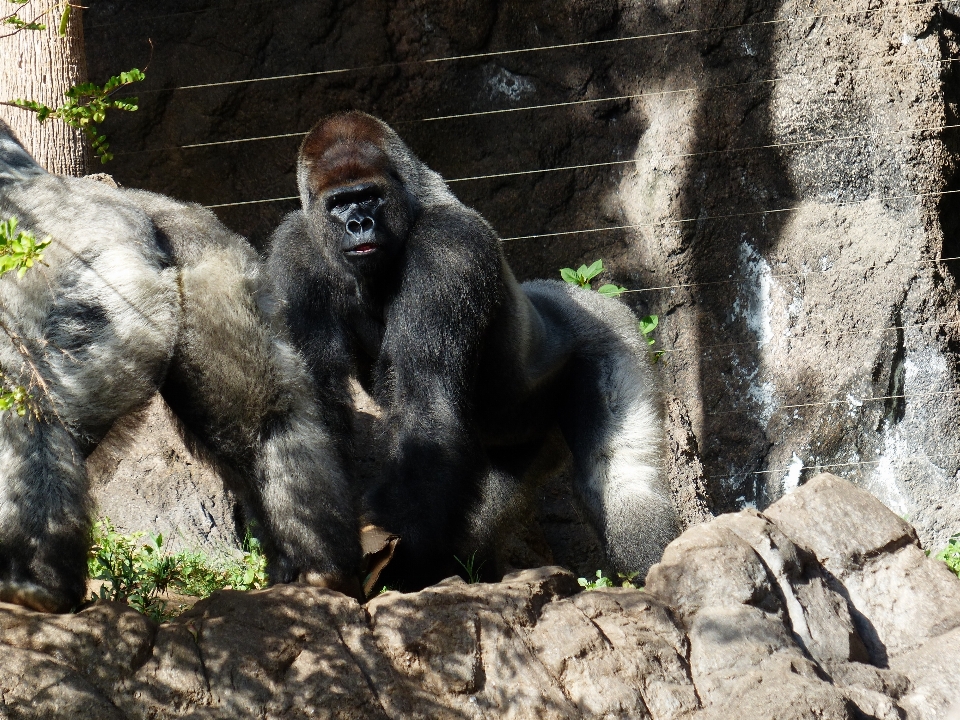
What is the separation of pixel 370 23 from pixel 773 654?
13.2 ft

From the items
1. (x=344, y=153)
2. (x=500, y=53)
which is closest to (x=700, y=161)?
(x=500, y=53)

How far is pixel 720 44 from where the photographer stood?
215 inches

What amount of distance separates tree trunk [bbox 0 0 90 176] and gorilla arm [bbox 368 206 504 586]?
150cm

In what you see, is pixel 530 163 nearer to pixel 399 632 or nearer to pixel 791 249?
pixel 791 249

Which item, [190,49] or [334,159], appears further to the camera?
[190,49]

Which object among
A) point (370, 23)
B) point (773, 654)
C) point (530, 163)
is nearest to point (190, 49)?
point (370, 23)

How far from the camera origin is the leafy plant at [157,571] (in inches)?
121

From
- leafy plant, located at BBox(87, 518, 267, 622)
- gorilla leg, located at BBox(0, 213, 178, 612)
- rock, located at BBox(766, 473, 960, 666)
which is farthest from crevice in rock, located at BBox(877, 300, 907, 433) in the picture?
gorilla leg, located at BBox(0, 213, 178, 612)

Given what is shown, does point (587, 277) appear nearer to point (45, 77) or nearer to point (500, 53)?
point (500, 53)

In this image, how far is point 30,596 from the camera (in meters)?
2.64

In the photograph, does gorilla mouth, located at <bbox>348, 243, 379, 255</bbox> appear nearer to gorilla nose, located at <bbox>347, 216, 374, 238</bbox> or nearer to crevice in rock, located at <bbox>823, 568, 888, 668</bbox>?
gorilla nose, located at <bbox>347, 216, 374, 238</bbox>

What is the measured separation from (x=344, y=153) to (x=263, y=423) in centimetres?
119

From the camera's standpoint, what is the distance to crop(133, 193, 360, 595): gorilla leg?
3.10 metres

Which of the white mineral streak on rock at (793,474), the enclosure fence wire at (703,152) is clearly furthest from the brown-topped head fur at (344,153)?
the white mineral streak on rock at (793,474)
